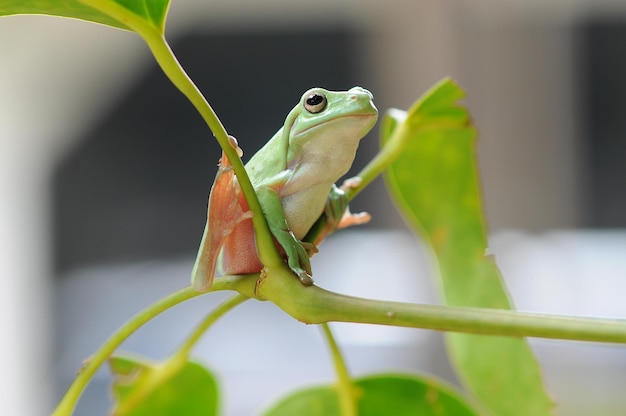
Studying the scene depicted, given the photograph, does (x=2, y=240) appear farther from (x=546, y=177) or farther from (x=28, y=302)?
(x=546, y=177)

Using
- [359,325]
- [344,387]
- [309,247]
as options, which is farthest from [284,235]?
[359,325]

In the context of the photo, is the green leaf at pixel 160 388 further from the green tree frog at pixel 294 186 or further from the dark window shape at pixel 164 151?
the dark window shape at pixel 164 151

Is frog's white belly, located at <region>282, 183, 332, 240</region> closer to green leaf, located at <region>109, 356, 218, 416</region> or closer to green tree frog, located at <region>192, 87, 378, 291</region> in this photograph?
green tree frog, located at <region>192, 87, 378, 291</region>

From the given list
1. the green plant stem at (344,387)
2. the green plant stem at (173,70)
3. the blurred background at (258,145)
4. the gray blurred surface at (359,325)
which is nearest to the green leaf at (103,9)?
the green plant stem at (173,70)

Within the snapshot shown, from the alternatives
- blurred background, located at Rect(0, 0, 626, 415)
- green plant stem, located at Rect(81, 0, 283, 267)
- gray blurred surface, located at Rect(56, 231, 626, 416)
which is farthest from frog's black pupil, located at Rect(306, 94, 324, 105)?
gray blurred surface, located at Rect(56, 231, 626, 416)

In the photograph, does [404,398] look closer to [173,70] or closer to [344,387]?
[344,387]

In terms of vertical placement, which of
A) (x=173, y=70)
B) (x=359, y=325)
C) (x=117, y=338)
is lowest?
(x=359, y=325)

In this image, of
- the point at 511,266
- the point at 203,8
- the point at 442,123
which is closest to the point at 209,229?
the point at 442,123
